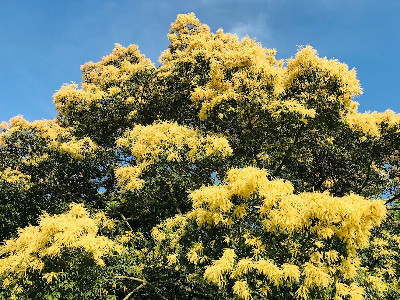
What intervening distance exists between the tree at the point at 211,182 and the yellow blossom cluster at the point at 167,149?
0.20 feet

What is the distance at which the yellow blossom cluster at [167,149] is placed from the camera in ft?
33.9

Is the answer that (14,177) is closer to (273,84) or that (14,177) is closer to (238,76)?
(238,76)

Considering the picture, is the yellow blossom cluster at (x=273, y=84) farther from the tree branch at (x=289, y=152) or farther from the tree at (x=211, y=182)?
the tree branch at (x=289, y=152)

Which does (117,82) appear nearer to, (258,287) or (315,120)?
(315,120)

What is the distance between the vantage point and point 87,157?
13.2 meters

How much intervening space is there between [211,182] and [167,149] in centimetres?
211

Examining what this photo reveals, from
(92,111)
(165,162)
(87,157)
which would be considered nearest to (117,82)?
(92,111)

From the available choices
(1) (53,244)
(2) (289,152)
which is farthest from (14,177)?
(2) (289,152)

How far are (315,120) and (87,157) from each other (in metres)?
9.40

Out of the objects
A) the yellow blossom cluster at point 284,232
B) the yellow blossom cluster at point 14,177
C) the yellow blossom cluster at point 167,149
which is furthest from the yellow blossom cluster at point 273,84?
the yellow blossom cluster at point 14,177

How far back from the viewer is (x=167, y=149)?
1056 cm

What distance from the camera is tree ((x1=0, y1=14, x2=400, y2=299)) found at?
751 centimetres

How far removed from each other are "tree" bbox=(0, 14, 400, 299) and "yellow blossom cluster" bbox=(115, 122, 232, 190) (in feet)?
0.20

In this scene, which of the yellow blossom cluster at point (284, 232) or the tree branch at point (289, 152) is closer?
the yellow blossom cluster at point (284, 232)
